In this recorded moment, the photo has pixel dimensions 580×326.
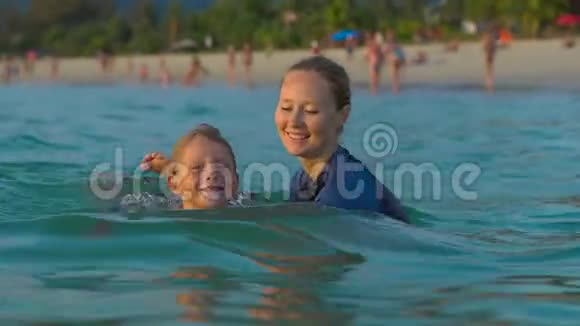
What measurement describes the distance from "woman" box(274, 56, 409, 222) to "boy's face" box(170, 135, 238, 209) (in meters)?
0.28

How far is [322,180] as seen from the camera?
14.8 feet

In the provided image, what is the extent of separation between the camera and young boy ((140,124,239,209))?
174 inches

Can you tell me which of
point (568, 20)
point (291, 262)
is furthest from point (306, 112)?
point (568, 20)

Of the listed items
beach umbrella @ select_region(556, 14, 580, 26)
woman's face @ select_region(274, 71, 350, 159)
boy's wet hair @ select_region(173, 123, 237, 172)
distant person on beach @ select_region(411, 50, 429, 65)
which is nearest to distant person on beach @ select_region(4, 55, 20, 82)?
distant person on beach @ select_region(411, 50, 429, 65)

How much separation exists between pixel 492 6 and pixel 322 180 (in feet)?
152

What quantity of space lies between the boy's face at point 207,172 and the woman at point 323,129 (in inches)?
10.9

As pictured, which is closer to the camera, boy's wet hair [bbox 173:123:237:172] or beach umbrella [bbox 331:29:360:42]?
boy's wet hair [bbox 173:123:237:172]

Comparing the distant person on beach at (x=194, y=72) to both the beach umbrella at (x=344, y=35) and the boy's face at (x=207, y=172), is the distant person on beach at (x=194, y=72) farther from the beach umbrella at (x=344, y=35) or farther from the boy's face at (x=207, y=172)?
the boy's face at (x=207, y=172)

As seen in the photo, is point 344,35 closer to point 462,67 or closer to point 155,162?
point 462,67

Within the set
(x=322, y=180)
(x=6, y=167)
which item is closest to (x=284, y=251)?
(x=322, y=180)

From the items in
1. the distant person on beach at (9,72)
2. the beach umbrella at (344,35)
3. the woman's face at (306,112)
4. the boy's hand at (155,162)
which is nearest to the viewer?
the woman's face at (306,112)

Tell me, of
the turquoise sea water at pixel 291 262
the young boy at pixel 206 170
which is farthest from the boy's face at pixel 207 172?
the turquoise sea water at pixel 291 262

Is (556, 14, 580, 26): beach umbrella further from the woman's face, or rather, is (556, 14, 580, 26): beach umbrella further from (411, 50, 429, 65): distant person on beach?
the woman's face

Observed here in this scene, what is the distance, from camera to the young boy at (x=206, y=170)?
443cm
